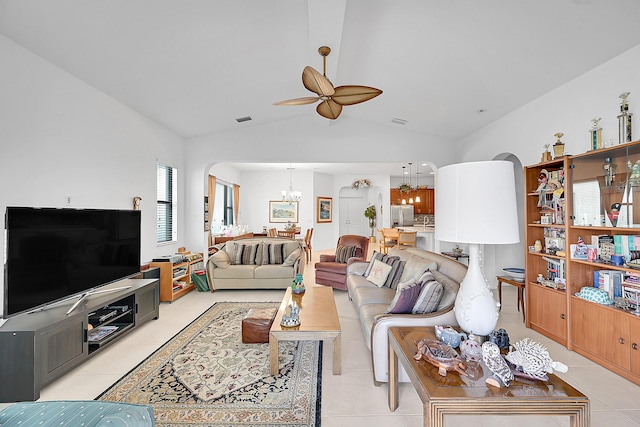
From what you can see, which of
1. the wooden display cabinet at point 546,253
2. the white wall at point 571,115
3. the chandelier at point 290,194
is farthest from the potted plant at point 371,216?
the wooden display cabinet at point 546,253

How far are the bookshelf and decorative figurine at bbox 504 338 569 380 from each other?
1.77m

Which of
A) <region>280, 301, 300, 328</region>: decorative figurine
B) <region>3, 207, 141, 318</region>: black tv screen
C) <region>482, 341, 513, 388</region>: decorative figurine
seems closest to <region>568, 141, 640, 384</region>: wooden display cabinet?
<region>482, 341, 513, 388</region>: decorative figurine

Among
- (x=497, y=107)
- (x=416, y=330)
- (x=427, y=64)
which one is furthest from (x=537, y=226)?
(x=416, y=330)

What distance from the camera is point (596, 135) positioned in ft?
9.50

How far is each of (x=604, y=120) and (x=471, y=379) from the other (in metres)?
3.01

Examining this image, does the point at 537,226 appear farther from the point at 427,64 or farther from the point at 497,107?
the point at 427,64

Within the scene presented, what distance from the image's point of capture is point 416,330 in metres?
2.05

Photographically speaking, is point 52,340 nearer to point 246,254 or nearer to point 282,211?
point 246,254

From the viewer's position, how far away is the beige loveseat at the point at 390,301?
237 centimetres

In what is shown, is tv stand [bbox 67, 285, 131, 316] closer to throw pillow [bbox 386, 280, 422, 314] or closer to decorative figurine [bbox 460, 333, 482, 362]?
throw pillow [bbox 386, 280, 422, 314]

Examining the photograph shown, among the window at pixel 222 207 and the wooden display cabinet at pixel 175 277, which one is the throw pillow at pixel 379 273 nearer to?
the wooden display cabinet at pixel 175 277

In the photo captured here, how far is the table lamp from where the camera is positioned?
171 cm

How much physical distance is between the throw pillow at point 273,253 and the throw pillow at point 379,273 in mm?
2099

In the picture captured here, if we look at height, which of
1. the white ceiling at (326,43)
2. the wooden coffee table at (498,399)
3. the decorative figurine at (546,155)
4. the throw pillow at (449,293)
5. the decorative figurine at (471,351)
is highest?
the white ceiling at (326,43)
